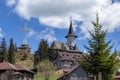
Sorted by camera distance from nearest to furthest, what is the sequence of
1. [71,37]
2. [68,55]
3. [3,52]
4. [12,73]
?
[12,73] → [3,52] → [68,55] → [71,37]

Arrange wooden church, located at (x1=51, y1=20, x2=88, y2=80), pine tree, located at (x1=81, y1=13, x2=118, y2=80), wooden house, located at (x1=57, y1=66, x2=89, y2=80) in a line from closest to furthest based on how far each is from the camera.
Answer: pine tree, located at (x1=81, y1=13, x2=118, y2=80) → wooden house, located at (x1=57, y1=66, x2=89, y2=80) → wooden church, located at (x1=51, y1=20, x2=88, y2=80)

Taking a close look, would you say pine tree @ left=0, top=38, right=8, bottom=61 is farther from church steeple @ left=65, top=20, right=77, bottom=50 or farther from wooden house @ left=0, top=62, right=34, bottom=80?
church steeple @ left=65, top=20, right=77, bottom=50

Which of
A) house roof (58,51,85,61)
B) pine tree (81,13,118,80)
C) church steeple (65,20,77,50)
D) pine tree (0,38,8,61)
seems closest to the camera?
pine tree (81,13,118,80)

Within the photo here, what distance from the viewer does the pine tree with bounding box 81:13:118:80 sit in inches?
1613

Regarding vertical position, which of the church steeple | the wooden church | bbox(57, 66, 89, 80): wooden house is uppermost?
the church steeple

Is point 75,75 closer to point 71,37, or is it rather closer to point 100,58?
point 100,58

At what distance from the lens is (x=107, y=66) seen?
41.2m

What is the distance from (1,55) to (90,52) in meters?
62.0

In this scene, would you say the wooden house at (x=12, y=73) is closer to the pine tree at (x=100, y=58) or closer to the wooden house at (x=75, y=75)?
the wooden house at (x=75, y=75)

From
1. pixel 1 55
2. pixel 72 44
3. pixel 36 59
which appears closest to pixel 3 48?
pixel 1 55

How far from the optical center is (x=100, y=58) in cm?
4094

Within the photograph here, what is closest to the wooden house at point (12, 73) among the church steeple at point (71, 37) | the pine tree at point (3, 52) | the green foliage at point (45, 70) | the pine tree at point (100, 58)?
the green foliage at point (45, 70)

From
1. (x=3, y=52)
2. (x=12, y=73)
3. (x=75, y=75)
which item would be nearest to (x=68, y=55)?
(x=3, y=52)

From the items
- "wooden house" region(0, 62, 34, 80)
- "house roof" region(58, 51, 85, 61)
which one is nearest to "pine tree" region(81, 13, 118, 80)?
"wooden house" region(0, 62, 34, 80)
